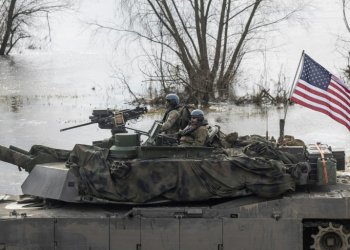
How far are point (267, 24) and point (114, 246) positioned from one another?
75.4ft

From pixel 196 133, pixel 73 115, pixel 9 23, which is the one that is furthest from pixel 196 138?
pixel 9 23

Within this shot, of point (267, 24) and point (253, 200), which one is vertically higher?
point (267, 24)

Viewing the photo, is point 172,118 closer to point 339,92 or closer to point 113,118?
point 113,118

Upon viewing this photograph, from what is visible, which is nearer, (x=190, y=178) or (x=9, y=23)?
(x=190, y=178)

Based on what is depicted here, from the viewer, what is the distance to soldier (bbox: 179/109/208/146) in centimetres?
1441

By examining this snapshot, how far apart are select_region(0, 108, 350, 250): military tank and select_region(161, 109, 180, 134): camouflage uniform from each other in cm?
107

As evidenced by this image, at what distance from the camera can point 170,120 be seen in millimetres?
15109

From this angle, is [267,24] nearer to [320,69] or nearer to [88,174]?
[320,69]

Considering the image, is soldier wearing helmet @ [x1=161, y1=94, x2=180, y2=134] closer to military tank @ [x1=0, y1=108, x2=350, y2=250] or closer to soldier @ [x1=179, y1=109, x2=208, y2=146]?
soldier @ [x1=179, y1=109, x2=208, y2=146]

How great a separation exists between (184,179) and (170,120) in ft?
6.13

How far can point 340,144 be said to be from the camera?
27.6 m

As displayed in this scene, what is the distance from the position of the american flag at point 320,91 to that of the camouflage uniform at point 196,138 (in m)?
2.46

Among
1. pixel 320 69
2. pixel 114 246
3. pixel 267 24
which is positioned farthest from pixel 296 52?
pixel 114 246

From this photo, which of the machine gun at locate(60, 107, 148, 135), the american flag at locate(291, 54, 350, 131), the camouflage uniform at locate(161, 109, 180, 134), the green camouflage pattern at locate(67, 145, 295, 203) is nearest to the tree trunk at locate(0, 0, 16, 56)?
the machine gun at locate(60, 107, 148, 135)
